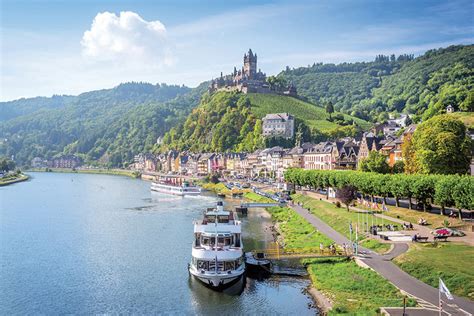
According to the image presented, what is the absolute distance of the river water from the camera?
132 feet

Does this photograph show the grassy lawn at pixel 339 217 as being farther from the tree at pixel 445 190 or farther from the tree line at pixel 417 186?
the tree at pixel 445 190

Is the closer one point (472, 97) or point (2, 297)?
point (2, 297)

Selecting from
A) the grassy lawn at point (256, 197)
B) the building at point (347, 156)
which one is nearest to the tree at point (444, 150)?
the grassy lawn at point (256, 197)

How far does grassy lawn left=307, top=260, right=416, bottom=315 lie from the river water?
6.35 feet

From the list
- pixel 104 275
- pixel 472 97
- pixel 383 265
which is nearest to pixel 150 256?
pixel 104 275

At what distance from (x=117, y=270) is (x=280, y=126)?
137 metres

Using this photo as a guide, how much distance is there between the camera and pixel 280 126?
18338 centimetres

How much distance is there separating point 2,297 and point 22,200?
267ft

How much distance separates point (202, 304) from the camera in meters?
40.5

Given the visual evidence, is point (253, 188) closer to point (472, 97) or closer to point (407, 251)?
point (472, 97)

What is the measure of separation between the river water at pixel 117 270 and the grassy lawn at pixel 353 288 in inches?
76.2

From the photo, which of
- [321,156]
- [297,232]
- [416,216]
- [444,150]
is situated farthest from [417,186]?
[321,156]

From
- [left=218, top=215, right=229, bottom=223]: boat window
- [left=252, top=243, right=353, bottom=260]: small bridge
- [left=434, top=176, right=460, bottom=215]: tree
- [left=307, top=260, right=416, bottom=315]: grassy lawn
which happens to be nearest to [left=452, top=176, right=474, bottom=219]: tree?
[left=434, top=176, right=460, bottom=215]: tree

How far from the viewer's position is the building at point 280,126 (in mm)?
182625
